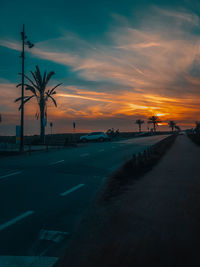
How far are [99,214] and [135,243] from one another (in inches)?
67.1

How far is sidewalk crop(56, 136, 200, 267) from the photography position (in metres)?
3.52

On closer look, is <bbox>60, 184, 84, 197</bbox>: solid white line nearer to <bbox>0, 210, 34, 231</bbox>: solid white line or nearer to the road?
the road

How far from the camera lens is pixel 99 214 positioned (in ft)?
18.5

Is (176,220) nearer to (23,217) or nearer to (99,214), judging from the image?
(99,214)

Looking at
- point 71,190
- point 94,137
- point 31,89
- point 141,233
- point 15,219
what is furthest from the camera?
point 94,137

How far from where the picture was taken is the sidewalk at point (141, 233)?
352cm

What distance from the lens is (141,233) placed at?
4441mm

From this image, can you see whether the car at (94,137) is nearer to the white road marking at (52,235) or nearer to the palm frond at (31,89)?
the palm frond at (31,89)

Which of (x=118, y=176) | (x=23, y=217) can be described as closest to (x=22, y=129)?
(x=118, y=176)

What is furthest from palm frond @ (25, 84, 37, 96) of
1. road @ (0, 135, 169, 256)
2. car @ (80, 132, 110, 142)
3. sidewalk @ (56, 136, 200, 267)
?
sidewalk @ (56, 136, 200, 267)

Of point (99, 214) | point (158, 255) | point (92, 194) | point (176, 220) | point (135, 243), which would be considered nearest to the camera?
point (158, 255)

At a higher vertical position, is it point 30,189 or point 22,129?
point 22,129

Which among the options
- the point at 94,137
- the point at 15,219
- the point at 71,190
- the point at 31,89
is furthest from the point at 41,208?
the point at 94,137

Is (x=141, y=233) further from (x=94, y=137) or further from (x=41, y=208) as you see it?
(x=94, y=137)
